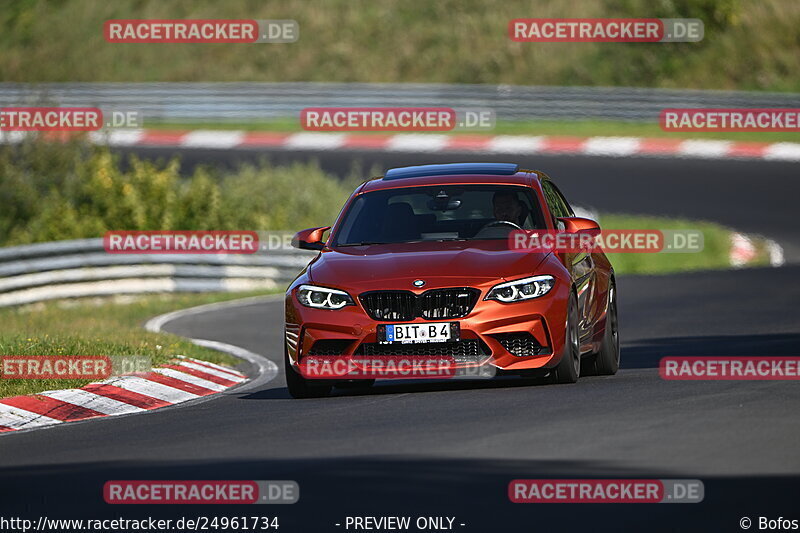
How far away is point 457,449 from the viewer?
8.59 metres

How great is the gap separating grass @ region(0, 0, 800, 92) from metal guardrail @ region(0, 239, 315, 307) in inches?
887

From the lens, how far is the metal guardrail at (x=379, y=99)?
38844 mm

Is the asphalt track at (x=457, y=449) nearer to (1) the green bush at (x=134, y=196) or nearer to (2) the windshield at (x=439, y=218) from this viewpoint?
(2) the windshield at (x=439, y=218)

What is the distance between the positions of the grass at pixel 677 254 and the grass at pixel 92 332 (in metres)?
8.04

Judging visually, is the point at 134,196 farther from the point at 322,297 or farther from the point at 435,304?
the point at 435,304

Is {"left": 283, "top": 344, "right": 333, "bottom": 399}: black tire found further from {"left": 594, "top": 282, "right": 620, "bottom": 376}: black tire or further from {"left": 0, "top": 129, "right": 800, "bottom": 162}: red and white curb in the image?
{"left": 0, "top": 129, "right": 800, "bottom": 162}: red and white curb

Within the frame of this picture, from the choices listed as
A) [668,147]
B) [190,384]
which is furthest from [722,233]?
[190,384]

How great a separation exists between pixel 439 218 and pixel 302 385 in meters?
1.70

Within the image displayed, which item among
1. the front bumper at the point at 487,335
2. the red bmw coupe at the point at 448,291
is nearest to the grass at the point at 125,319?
the red bmw coupe at the point at 448,291

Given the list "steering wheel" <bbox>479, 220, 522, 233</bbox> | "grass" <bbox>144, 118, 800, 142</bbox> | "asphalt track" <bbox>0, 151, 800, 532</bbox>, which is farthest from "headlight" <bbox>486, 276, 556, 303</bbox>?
"grass" <bbox>144, 118, 800, 142</bbox>

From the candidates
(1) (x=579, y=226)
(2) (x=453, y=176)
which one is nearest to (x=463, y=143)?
(2) (x=453, y=176)

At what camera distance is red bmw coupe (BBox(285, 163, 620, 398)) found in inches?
437

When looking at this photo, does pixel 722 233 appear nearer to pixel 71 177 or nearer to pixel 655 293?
pixel 655 293

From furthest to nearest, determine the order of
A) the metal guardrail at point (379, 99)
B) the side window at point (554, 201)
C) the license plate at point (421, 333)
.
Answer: the metal guardrail at point (379, 99) → the side window at point (554, 201) → the license plate at point (421, 333)
